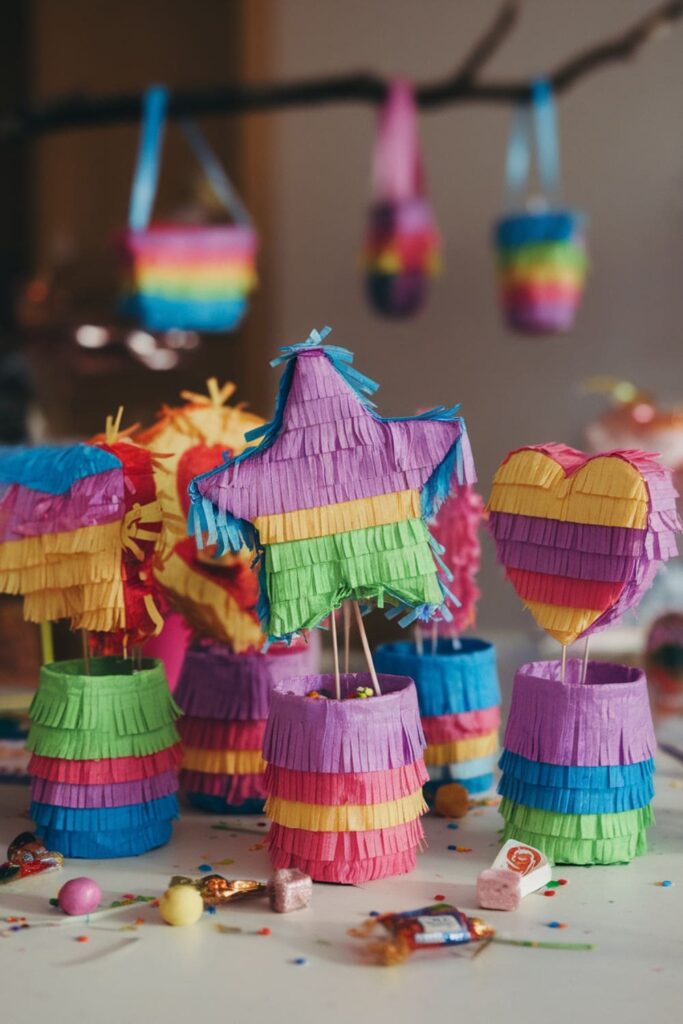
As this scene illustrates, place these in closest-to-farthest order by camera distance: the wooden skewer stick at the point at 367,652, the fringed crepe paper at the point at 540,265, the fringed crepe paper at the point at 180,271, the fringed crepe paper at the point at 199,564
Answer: the wooden skewer stick at the point at 367,652, the fringed crepe paper at the point at 199,564, the fringed crepe paper at the point at 180,271, the fringed crepe paper at the point at 540,265

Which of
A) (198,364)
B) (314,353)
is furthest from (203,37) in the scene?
(314,353)

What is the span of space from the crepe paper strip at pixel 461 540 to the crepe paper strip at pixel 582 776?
0.72ft

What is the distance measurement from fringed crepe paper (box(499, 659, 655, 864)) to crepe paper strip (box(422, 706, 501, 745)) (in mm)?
143

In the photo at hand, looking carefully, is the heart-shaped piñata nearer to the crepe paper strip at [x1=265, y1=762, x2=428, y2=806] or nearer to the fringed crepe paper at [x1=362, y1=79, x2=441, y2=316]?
the crepe paper strip at [x1=265, y1=762, x2=428, y2=806]

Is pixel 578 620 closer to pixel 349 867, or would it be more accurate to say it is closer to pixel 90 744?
pixel 349 867

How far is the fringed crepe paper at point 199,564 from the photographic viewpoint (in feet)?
3.73

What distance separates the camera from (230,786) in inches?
45.3

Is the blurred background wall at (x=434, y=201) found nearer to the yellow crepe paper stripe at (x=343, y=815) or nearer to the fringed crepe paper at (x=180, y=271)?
the fringed crepe paper at (x=180, y=271)

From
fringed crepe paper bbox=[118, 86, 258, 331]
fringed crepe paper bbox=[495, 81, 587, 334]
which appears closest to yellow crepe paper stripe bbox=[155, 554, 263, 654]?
fringed crepe paper bbox=[118, 86, 258, 331]

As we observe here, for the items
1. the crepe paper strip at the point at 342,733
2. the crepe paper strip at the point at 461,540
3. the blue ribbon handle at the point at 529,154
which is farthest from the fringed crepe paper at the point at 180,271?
the crepe paper strip at the point at 342,733

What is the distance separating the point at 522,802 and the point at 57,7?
131 inches

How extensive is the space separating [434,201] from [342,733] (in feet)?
7.12

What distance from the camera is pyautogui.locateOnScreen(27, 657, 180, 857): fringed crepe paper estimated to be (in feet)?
3.38

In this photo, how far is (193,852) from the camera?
106cm
